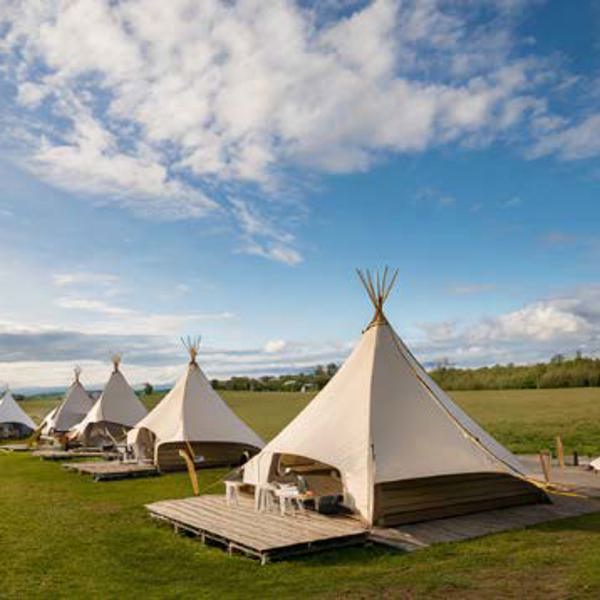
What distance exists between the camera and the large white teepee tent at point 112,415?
26.8 metres

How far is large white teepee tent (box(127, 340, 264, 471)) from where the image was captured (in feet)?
62.4

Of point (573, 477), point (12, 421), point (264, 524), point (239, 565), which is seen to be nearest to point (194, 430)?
point (264, 524)

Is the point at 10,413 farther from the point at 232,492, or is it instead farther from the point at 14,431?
the point at 232,492

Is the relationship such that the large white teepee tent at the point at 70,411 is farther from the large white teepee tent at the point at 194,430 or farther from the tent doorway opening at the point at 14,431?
the large white teepee tent at the point at 194,430

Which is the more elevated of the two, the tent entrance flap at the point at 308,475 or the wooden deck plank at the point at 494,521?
the tent entrance flap at the point at 308,475

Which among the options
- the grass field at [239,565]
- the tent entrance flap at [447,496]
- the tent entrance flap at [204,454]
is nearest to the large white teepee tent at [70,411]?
the tent entrance flap at [204,454]

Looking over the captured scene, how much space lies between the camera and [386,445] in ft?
35.7

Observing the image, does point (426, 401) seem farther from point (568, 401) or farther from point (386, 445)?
point (568, 401)

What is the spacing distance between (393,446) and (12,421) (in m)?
31.1

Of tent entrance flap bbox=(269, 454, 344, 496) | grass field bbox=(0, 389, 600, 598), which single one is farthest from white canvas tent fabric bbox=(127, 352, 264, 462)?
grass field bbox=(0, 389, 600, 598)

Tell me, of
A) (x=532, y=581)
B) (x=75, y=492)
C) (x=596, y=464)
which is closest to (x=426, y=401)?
(x=532, y=581)

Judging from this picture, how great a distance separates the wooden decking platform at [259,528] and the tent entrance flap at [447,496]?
605mm

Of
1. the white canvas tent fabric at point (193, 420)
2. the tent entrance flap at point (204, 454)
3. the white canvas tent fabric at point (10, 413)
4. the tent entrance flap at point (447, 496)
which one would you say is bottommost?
the tent entrance flap at point (447, 496)

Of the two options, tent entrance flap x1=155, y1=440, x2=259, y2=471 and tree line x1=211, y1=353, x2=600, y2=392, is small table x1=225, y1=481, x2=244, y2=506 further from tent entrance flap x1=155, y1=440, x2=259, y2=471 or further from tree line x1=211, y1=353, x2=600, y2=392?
tree line x1=211, y1=353, x2=600, y2=392
